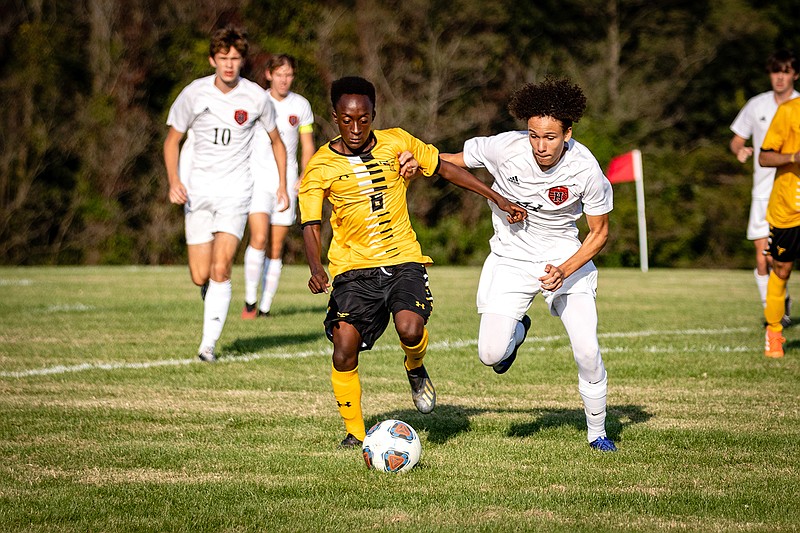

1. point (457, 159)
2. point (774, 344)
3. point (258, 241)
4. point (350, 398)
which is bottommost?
point (774, 344)

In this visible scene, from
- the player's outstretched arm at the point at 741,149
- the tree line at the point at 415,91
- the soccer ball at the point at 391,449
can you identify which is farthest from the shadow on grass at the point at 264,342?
the tree line at the point at 415,91

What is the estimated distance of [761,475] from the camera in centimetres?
514

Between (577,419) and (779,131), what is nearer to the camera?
(577,419)

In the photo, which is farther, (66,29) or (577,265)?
(66,29)

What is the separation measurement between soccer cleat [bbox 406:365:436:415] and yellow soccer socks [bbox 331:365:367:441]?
1.75 ft

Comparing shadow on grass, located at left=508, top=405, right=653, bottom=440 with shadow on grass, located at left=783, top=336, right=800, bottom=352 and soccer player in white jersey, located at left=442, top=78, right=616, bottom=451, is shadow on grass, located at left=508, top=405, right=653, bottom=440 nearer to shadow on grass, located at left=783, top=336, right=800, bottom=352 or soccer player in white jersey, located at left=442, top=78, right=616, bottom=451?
soccer player in white jersey, located at left=442, top=78, right=616, bottom=451

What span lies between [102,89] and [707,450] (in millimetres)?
26598

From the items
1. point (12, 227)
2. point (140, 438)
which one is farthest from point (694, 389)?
point (12, 227)

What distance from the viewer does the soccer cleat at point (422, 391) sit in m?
6.25

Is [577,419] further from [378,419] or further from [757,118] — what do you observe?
[757,118]

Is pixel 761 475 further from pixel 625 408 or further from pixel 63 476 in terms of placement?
pixel 63 476

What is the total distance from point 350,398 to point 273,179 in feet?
20.9

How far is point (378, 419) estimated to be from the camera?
654cm

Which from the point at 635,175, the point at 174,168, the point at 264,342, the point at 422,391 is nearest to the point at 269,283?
the point at 264,342
